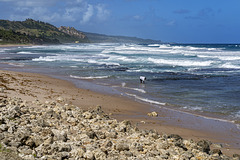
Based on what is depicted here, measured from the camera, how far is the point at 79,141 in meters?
6.01

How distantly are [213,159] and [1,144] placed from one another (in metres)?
4.39

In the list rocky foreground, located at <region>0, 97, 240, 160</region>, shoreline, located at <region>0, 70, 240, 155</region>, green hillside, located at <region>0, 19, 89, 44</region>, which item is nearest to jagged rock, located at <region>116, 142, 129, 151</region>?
rocky foreground, located at <region>0, 97, 240, 160</region>

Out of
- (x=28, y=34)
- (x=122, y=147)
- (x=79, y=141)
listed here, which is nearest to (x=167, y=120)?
(x=122, y=147)

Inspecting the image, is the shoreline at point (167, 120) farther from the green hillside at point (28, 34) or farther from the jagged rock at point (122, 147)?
the green hillside at point (28, 34)

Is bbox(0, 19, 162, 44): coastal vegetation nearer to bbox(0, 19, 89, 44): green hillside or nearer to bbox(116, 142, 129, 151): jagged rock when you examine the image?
bbox(0, 19, 89, 44): green hillside

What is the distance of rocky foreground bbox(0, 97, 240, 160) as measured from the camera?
5.11 metres

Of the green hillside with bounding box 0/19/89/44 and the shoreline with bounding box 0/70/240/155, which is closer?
the shoreline with bounding box 0/70/240/155

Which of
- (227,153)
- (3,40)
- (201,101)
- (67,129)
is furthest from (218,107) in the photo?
(3,40)

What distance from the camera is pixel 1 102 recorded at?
356 inches

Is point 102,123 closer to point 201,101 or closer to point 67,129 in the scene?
point 67,129

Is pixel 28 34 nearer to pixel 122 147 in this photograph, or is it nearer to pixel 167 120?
pixel 167 120

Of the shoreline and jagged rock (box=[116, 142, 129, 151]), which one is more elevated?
jagged rock (box=[116, 142, 129, 151])

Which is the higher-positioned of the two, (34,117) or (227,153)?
(34,117)

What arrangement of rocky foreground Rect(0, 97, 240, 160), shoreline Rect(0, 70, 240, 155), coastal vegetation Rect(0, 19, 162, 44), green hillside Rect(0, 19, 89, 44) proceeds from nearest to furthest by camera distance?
rocky foreground Rect(0, 97, 240, 160)
shoreline Rect(0, 70, 240, 155)
coastal vegetation Rect(0, 19, 162, 44)
green hillside Rect(0, 19, 89, 44)
